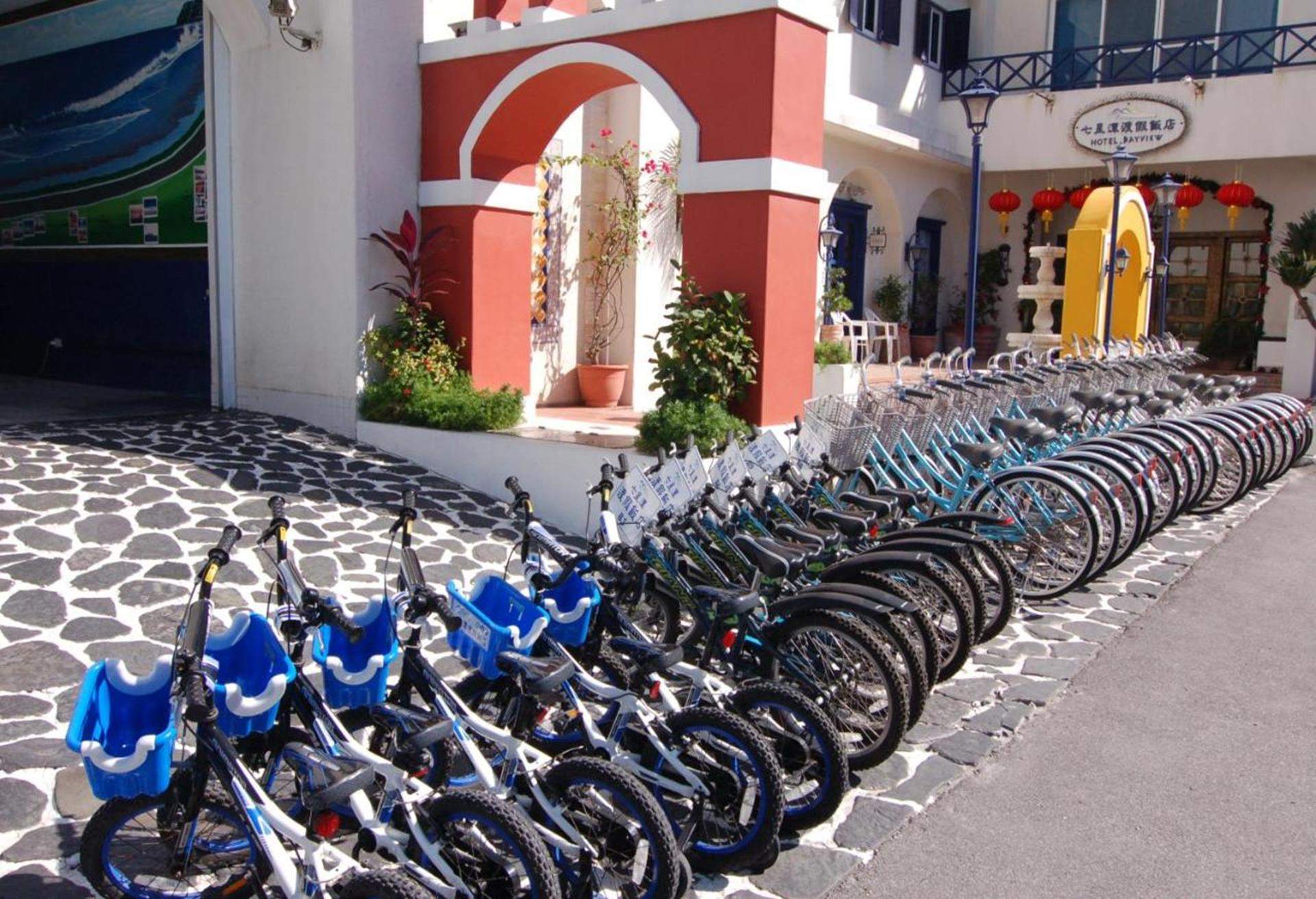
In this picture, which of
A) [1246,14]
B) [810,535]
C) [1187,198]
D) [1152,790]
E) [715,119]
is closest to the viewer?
[1152,790]

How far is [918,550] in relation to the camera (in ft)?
17.0

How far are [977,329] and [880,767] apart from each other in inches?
664

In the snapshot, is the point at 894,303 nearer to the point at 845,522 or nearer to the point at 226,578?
the point at 845,522

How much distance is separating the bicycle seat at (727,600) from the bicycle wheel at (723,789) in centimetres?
49

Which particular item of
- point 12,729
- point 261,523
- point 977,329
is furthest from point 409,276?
point 977,329

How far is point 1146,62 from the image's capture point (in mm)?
19281

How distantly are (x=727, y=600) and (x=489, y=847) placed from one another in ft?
4.78

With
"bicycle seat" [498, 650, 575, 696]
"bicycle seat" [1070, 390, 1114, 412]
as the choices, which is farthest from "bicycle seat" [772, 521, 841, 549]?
"bicycle seat" [1070, 390, 1114, 412]

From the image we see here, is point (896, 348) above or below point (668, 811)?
above

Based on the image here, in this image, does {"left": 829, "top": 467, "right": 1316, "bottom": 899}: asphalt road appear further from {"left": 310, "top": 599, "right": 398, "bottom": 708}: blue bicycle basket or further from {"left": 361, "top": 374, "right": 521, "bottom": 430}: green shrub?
{"left": 361, "top": 374, "right": 521, "bottom": 430}: green shrub

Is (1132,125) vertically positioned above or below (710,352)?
above

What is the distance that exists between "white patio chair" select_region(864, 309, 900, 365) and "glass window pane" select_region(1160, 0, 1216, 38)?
7152 millimetres

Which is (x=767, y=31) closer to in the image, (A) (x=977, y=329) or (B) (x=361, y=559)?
(B) (x=361, y=559)

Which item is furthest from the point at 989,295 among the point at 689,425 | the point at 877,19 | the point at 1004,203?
the point at 689,425
